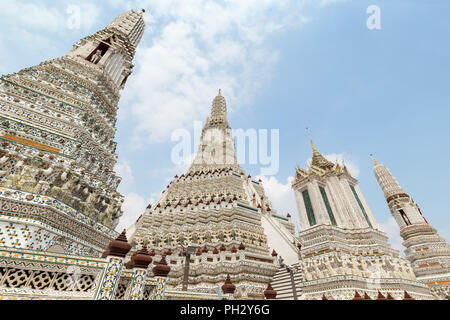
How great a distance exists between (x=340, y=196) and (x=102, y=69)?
2131cm

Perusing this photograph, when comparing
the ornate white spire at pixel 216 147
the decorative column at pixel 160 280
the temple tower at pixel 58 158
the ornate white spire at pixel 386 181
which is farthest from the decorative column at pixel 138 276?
the ornate white spire at pixel 386 181

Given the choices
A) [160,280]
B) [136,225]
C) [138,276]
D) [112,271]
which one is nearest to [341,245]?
[160,280]

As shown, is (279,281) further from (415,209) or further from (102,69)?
(415,209)

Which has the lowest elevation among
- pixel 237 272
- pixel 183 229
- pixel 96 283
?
pixel 96 283

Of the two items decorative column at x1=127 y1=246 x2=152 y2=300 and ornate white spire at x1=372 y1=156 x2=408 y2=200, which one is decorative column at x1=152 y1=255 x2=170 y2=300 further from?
ornate white spire at x1=372 y1=156 x2=408 y2=200

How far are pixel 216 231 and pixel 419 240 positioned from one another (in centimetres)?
2615

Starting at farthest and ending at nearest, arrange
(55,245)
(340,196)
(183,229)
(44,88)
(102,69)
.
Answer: (183,229), (340,196), (102,69), (44,88), (55,245)

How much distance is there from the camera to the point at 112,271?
4.88m

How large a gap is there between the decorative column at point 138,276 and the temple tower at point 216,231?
849cm

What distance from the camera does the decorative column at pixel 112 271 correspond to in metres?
4.71
